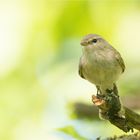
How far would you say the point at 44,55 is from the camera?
784 centimetres

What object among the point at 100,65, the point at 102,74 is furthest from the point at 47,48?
the point at 102,74

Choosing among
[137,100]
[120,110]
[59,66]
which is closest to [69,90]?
[59,66]

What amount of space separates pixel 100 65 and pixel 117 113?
0.85 metres

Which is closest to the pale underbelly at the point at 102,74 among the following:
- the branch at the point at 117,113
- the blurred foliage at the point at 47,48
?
the branch at the point at 117,113

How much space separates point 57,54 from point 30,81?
20.0 inches

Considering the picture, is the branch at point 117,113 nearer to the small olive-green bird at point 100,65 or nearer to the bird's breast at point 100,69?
the small olive-green bird at point 100,65

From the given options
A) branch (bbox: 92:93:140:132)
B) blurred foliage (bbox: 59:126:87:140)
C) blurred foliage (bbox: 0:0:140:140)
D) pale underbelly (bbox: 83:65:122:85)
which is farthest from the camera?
blurred foliage (bbox: 0:0:140:140)

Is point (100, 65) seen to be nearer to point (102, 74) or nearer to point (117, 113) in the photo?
point (102, 74)

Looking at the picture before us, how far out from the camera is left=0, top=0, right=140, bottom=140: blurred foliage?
7305mm

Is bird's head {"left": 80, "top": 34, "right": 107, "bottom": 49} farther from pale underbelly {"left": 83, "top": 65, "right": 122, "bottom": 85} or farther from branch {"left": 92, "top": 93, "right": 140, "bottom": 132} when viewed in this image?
branch {"left": 92, "top": 93, "right": 140, "bottom": 132}

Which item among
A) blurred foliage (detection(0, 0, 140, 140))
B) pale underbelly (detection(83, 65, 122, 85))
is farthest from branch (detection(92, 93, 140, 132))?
blurred foliage (detection(0, 0, 140, 140))

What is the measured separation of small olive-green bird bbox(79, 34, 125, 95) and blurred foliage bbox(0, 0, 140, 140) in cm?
161

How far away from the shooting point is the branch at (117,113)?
14.9 feet

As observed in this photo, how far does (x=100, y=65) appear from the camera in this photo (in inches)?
210
